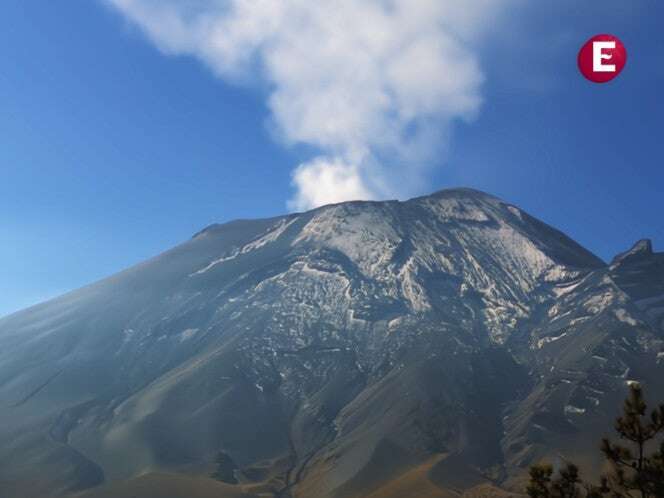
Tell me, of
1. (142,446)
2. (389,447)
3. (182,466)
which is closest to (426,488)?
(389,447)

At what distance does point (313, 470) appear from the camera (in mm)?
190375

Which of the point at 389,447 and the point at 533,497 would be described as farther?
the point at 389,447

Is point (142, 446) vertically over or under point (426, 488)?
over

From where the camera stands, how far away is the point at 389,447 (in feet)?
628

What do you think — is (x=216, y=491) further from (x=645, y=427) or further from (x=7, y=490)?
(x=645, y=427)

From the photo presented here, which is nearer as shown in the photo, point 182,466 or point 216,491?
point 216,491

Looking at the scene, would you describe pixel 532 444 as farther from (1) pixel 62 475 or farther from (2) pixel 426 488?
(1) pixel 62 475

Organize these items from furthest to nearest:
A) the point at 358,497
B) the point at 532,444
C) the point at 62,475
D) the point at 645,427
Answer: the point at 532,444 → the point at 62,475 → the point at 358,497 → the point at 645,427

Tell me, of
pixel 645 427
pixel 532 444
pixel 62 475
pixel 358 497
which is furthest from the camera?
pixel 532 444

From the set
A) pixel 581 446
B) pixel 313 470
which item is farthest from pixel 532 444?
pixel 313 470

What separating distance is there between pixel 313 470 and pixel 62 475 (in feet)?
199

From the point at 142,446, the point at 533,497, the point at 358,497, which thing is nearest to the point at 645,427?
the point at 533,497

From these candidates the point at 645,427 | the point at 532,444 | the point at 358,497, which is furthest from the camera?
the point at 532,444

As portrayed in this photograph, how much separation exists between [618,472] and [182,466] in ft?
593
